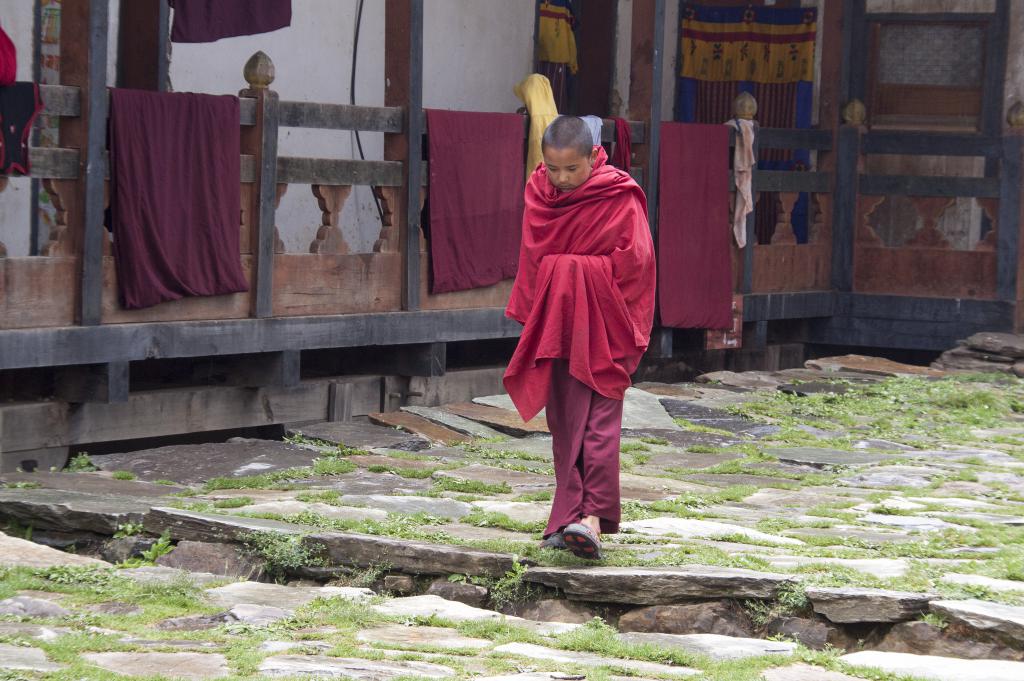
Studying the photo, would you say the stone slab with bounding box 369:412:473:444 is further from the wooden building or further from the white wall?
the white wall

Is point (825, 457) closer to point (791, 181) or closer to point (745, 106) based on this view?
point (745, 106)

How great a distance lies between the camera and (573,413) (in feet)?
18.6

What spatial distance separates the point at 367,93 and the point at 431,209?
207 centimetres

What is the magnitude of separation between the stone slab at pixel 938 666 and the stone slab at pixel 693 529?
1.27 metres

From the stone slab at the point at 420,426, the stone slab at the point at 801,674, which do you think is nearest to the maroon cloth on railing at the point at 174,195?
the stone slab at the point at 420,426

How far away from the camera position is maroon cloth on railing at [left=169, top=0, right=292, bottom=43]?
30.2ft

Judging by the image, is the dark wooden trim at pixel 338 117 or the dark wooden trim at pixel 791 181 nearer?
the dark wooden trim at pixel 338 117

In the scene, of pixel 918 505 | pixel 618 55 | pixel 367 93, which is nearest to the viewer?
pixel 918 505

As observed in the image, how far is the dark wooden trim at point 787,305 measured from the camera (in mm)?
13289

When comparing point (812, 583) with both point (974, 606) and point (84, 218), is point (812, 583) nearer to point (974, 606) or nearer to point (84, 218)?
point (974, 606)

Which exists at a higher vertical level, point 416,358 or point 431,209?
point 431,209

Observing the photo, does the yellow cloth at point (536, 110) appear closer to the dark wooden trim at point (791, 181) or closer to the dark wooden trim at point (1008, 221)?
the dark wooden trim at point (791, 181)

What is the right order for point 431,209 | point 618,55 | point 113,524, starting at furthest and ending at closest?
point 618,55
point 431,209
point 113,524

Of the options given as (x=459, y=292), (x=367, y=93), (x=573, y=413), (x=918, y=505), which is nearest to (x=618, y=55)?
(x=367, y=93)
